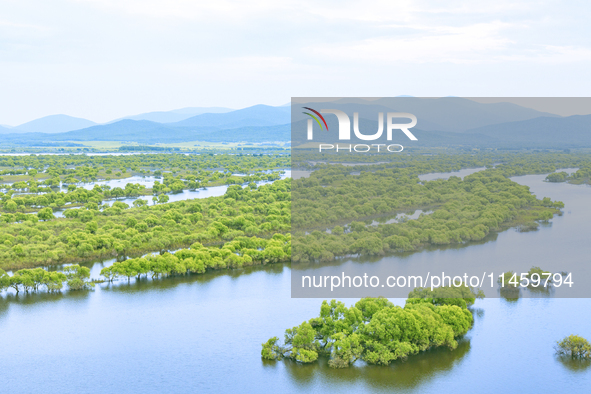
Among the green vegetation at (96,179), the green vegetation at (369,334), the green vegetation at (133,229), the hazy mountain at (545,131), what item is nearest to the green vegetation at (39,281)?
the green vegetation at (133,229)

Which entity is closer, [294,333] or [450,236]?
[294,333]

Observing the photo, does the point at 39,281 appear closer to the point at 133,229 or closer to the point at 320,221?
the point at 133,229

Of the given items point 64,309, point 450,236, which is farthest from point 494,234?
point 64,309

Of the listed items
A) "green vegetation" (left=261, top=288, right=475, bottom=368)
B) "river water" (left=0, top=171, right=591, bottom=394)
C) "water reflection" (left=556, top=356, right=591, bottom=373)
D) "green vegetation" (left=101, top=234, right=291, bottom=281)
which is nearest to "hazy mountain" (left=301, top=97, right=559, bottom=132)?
"green vegetation" (left=101, top=234, right=291, bottom=281)

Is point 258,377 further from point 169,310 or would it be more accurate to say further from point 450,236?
point 450,236

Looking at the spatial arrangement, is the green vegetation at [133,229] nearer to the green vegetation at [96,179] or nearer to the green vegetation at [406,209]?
the green vegetation at [406,209]
